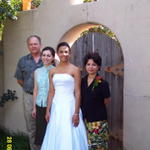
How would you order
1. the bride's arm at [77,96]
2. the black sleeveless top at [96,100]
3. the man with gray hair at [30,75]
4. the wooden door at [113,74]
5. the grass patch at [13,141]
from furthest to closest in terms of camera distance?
the grass patch at [13,141] < the man with gray hair at [30,75] < the wooden door at [113,74] < the bride's arm at [77,96] < the black sleeveless top at [96,100]

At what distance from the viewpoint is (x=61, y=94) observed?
412 centimetres

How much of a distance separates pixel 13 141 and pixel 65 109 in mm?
2199

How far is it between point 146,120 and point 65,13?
87.1 inches

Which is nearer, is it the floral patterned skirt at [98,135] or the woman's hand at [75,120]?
the floral patterned skirt at [98,135]

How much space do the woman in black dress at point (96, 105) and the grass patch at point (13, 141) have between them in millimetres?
1992

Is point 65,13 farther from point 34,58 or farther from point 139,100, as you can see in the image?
point 139,100

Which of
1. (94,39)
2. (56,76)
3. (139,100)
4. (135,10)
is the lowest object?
(139,100)

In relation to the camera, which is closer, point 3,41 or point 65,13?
point 65,13

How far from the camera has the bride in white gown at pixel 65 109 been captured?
13.2ft

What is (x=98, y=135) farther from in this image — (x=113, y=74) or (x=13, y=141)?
(x=13, y=141)

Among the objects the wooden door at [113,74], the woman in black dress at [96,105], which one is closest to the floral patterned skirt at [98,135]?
the woman in black dress at [96,105]

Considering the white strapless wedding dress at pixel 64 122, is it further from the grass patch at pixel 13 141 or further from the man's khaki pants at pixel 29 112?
the grass patch at pixel 13 141

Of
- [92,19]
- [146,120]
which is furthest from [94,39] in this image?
[146,120]

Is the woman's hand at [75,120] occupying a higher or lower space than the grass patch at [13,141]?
higher
